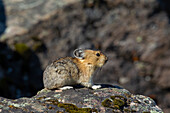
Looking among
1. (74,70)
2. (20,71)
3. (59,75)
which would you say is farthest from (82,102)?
(20,71)

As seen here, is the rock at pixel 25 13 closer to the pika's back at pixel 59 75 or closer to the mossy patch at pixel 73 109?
the pika's back at pixel 59 75

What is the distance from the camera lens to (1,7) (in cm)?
1788

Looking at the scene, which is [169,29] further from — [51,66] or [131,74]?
[51,66]

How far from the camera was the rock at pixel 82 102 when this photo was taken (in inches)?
260

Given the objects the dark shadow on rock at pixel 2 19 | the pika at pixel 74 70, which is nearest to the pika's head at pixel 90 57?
the pika at pixel 74 70

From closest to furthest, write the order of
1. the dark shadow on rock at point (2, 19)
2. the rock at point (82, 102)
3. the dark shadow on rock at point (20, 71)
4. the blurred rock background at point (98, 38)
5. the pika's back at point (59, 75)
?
the rock at point (82, 102), the pika's back at point (59, 75), the dark shadow on rock at point (20, 71), the blurred rock background at point (98, 38), the dark shadow on rock at point (2, 19)

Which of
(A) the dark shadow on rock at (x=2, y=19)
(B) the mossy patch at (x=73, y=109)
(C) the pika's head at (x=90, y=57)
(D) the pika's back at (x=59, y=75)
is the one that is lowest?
(B) the mossy patch at (x=73, y=109)

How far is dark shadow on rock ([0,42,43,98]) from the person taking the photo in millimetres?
15992

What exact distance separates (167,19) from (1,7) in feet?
37.2

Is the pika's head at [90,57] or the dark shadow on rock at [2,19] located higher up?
the dark shadow on rock at [2,19]

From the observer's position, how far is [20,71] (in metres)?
16.3

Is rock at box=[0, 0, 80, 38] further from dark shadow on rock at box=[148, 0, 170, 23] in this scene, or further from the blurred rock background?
dark shadow on rock at box=[148, 0, 170, 23]

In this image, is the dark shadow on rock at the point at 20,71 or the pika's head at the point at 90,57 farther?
the dark shadow on rock at the point at 20,71

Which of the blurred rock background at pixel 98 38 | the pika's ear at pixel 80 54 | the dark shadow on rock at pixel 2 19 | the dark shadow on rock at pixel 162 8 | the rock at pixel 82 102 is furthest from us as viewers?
the dark shadow on rock at pixel 162 8
